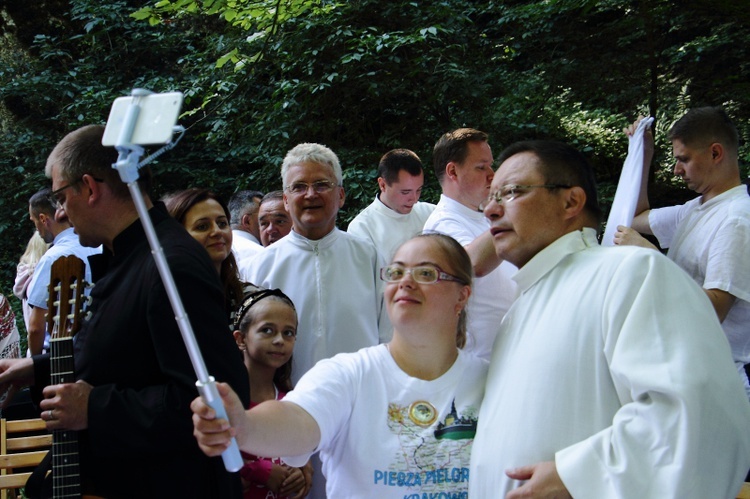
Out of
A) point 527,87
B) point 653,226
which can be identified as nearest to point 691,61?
point 527,87

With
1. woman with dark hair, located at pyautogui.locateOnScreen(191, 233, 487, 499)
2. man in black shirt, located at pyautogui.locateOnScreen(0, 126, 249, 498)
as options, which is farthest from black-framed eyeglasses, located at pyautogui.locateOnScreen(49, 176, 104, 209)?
woman with dark hair, located at pyautogui.locateOnScreen(191, 233, 487, 499)

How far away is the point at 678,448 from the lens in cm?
183

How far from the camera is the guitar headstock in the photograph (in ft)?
7.86

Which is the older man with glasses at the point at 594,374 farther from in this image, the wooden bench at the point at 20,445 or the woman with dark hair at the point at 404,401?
the wooden bench at the point at 20,445

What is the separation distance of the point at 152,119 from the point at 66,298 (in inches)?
44.1

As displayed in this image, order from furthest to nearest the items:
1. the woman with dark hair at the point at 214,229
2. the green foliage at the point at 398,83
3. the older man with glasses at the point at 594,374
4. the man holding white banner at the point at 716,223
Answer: the green foliage at the point at 398,83
the woman with dark hair at the point at 214,229
the man holding white banner at the point at 716,223
the older man with glasses at the point at 594,374

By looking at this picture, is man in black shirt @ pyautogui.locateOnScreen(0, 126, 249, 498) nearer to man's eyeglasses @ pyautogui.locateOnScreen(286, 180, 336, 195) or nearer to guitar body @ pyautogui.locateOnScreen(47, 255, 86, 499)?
guitar body @ pyautogui.locateOnScreen(47, 255, 86, 499)

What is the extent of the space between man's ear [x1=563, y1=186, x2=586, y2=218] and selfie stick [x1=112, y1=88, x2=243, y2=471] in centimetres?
128

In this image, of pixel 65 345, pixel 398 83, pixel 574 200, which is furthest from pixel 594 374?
pixel 398 83

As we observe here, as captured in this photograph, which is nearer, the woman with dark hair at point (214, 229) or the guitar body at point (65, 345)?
the guitar body at point (65, 345)

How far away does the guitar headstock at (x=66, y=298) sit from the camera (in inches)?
94.3

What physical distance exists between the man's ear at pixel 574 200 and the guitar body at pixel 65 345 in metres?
1.56

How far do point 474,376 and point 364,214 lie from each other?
4.12 meters

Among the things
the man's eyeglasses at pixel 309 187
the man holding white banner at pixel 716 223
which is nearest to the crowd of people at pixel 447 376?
the man holding white banner at pixel 716 223
